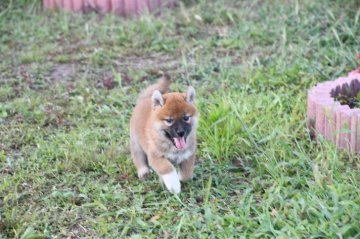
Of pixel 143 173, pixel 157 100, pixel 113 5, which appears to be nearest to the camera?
pixel 157 100

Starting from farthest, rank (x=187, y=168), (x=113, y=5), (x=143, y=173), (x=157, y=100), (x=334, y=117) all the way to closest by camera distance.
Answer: (x=113, y=5) → (x=334, y=117) → (x=143, y=173) → (x=187, y=168) → (x=157, y=100)

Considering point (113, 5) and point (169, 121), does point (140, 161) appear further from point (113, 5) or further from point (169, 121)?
point (113, 5)

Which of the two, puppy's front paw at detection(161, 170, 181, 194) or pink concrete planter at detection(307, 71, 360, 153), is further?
pink concrete planter at detection(307, 71, 360, 153)

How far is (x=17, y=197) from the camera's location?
6184 mm

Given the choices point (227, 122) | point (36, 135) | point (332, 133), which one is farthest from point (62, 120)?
point (332, 133)

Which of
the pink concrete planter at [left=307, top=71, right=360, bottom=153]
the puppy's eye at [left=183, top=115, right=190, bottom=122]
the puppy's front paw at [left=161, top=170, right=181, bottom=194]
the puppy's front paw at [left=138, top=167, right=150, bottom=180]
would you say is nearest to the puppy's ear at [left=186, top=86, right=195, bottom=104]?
the puppy's eye at [left=183, top=115, right=190, bottom=122]

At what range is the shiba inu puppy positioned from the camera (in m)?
6.08

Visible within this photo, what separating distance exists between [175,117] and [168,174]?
0.42 metres

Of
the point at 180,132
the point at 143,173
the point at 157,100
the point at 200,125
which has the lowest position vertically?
the point at 143,173

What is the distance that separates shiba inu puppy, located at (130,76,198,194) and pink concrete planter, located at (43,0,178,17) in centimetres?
457

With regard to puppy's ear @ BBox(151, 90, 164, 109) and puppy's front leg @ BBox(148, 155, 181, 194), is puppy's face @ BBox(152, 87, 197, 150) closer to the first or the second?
puppy's ear @ BBox(151, 90, 164, 109)

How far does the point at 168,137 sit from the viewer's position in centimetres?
618

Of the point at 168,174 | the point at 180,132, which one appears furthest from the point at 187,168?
the point at 180,132

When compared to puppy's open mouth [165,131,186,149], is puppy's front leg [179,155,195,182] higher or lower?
lower
